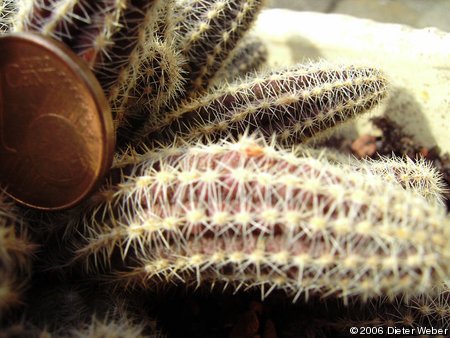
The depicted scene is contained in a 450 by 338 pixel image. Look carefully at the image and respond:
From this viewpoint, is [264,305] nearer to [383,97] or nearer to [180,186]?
[180,186]

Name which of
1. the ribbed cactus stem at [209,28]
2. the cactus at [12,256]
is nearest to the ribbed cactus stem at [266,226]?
A: the cactus at [12,256]

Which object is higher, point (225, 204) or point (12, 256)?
point (225, 204)

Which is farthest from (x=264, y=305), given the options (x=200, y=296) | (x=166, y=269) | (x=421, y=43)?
(x=421, y=43)

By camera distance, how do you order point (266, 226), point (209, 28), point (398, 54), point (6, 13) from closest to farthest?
point (266, 226)
point (6, 13)
point (209, 28)
point (398, 54)

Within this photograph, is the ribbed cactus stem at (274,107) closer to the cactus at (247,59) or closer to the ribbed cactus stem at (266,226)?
the ribbed cactus stem at (266,226)

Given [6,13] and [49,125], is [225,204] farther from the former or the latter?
[6,13]

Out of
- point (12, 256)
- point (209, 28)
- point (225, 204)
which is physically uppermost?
point (209, 28)

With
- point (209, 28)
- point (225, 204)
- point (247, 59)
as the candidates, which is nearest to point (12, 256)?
point (225, 204)
